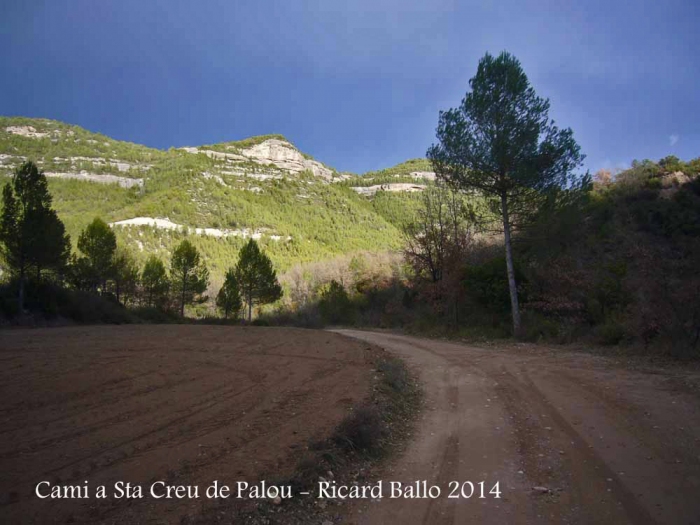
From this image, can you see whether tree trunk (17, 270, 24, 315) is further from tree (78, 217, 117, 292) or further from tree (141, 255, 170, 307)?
tree (141, 255, 170, 307)

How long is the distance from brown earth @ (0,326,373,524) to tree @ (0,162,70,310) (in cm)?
1989

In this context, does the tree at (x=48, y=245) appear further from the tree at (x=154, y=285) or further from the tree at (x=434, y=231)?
the tree at (x=434, y=231)

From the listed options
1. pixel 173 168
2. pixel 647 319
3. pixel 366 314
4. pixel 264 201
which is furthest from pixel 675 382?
pixel 173 168

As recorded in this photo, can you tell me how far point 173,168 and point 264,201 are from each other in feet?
119

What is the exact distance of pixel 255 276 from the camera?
146ft

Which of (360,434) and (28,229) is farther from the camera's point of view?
(28,229)

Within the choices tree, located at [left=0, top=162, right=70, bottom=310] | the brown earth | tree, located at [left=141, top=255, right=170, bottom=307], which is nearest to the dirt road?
the brown earth

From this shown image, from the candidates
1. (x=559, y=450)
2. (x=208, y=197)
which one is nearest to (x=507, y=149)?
(x=559, y=450)

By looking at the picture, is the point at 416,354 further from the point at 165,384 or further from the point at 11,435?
the point at 11,435

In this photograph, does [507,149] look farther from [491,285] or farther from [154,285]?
[154,285]

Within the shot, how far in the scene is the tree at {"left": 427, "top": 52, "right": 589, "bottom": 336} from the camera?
14531 mm

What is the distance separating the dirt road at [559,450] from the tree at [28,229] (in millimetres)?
28336

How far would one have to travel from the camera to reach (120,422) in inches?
187

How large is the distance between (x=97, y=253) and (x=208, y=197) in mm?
87794
